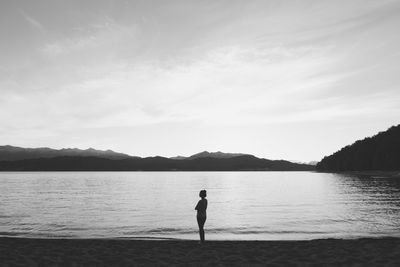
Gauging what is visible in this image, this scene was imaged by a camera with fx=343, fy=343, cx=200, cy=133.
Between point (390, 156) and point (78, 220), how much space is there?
189673mm

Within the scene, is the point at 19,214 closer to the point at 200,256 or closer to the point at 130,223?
the point at 130,223

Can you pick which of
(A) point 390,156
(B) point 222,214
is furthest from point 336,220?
(A) point 390,156

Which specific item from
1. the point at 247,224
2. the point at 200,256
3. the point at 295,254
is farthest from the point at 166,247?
the point at 247,224

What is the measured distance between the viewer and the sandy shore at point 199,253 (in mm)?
15484

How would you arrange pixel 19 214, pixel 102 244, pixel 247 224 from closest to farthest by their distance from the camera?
1. pixel 102 244
2. pixel 247 224
3. pixel 19 214

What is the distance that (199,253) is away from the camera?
17.8 m

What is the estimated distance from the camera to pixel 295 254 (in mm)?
17172

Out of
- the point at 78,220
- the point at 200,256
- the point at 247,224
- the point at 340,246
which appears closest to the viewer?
the point at 200,256

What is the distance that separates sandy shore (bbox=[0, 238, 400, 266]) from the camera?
1548 cm

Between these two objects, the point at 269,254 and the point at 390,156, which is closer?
the point at 269,254

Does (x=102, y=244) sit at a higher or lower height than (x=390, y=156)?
lower

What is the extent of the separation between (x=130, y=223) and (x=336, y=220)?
22411 mm

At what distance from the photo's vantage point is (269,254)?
17391 millimetres

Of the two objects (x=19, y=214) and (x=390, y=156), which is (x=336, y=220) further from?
(x=390, y=156)
